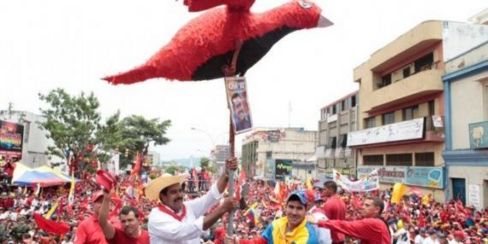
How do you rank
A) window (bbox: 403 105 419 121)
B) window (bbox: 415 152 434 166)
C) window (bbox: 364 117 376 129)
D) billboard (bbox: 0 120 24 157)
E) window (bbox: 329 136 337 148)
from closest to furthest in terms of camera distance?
window (bbox: 415 152 434 166) → window (bbox: 403 105 419 121) → billboard (bbox: 0 120 24 157) → window (bbox: 364 117 376 129) → window (bbox: 329 136 337 148)

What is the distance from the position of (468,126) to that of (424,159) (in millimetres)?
4468

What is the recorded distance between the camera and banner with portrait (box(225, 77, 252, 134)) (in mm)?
3267

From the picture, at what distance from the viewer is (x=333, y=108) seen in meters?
42.2

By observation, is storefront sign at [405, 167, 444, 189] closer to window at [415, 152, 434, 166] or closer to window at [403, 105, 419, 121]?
window at [415, 152, 434, 166]

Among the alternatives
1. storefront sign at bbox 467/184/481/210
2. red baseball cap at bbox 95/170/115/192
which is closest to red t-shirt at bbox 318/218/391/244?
red baseball cap at bbox 95/170/115/192

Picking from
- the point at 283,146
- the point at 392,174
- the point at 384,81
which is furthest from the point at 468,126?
the point at 283,146

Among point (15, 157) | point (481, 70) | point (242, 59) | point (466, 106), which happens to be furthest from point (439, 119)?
point (15, 157)

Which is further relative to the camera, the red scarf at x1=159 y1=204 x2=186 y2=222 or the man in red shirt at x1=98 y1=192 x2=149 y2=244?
the man in red shirt at x1=98 y1=192 x2=149 y2=244

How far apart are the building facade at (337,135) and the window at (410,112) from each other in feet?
24.0

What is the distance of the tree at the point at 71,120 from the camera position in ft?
86.6

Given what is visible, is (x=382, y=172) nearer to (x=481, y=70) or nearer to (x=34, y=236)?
(x=481, y=70)

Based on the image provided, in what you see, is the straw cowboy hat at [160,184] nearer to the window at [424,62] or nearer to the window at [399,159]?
the window at [424,62]

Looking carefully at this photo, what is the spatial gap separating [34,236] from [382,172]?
21137 mm

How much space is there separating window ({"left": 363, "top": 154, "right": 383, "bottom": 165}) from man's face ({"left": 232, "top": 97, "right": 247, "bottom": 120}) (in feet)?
86.6
